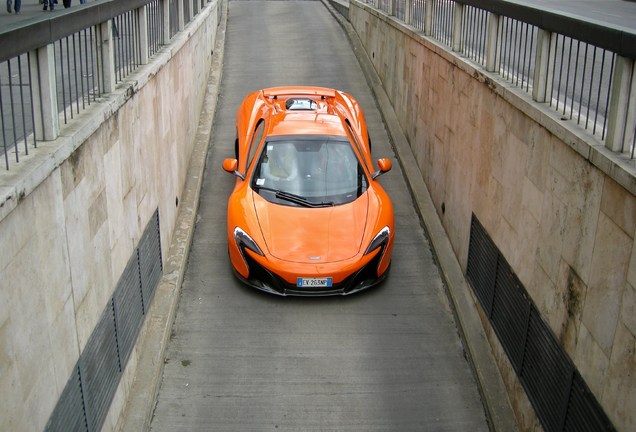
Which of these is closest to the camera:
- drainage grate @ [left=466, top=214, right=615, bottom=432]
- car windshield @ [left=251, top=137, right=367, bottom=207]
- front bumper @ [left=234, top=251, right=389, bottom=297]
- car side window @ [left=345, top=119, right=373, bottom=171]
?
drainage grate @ [left=466, top=214, right=615, bottom=432]

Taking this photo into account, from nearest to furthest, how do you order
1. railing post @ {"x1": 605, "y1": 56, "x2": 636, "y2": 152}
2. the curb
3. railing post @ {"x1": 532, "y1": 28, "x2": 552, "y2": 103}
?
railing post @ {"x1": 605, "y1": 56, "x2": 636, "y2": 152} < railing post @ {"x1": 532, "y1": 28, "x2": 552, "y2": 103} < the curb

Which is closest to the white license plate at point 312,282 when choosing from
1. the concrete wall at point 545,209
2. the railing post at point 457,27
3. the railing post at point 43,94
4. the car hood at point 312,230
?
the car hood at point 312,230

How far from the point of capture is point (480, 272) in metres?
8.73

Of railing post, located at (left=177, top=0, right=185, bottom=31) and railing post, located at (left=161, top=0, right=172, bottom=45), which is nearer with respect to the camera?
railing post, located at (left=161, top=0, right=172, bottom=45)

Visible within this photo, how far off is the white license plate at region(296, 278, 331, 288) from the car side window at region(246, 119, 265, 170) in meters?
2.19

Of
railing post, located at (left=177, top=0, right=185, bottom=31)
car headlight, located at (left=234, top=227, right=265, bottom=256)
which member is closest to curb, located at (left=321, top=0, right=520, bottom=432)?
car headlight, located at (left=234, top=227, right=265, bottom=256)

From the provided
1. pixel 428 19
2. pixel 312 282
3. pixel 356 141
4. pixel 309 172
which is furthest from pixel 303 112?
pixel 312 282

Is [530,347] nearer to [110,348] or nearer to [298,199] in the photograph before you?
[110,348]

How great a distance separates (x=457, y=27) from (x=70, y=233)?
22.7 ft

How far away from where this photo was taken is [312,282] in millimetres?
8992

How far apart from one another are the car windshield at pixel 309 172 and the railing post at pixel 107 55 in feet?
10.2

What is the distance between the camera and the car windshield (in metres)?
9.89

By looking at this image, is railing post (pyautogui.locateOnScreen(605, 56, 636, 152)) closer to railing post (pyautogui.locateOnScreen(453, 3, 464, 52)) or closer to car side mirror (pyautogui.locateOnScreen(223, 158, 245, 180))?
railing post (pyautogui.locateOnScreen(453, 3, 464, 52))

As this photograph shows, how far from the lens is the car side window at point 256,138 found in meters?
10.6
